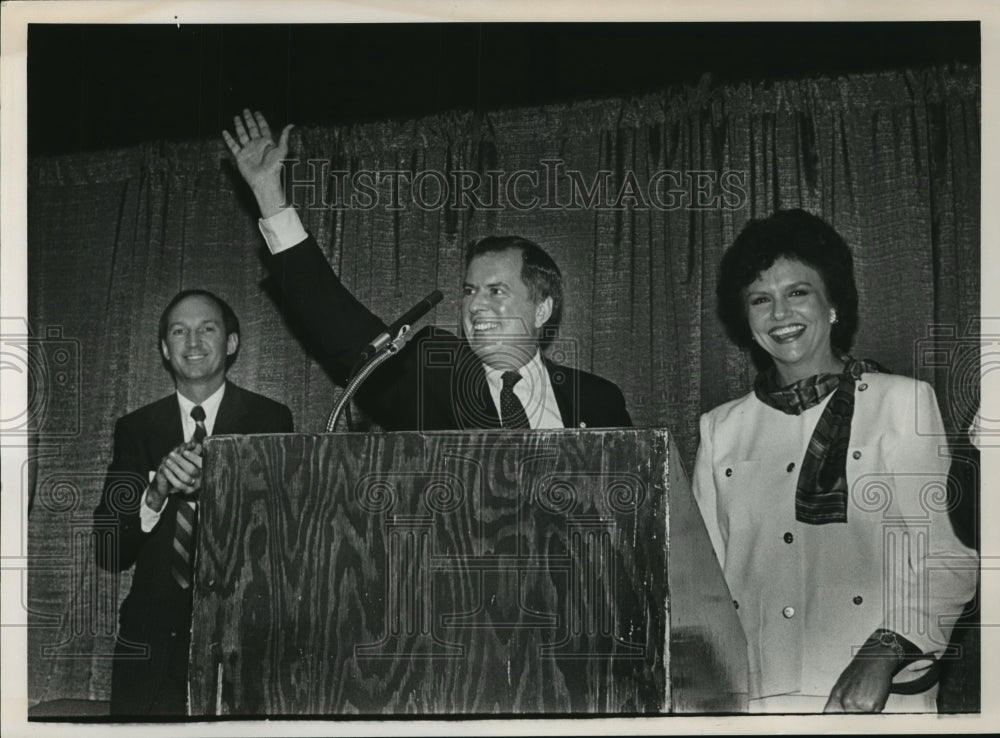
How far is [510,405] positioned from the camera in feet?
13.1

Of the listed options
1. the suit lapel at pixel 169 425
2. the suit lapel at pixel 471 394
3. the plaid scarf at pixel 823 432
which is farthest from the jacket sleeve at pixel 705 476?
the suit lapel at pixel 169 425

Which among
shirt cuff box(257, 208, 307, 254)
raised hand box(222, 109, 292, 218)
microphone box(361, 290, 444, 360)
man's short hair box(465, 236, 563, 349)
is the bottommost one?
microphone box(361, 290, 444, 360)

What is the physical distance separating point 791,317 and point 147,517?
209cm

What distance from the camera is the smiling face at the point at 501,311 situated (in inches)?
158

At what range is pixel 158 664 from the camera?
392cm

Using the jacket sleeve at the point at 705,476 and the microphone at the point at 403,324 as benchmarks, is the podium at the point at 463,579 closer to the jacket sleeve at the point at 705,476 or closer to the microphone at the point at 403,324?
the microphone at the point at 403,324

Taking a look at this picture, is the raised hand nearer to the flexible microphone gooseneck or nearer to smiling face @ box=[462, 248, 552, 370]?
the flexible microphone gooseneck

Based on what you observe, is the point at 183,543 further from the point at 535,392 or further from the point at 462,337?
the point at 535,392

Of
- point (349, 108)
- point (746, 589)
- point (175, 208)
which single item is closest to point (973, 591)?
point (746, 589)

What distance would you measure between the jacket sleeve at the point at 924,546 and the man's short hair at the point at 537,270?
109cm

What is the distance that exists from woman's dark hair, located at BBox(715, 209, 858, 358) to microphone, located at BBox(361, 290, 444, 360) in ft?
2.90

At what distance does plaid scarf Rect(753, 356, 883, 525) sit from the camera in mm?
3865

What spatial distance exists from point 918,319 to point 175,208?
236 cm

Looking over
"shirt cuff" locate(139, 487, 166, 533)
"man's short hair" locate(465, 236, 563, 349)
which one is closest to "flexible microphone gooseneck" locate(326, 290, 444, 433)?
"man's short hair" locate(465, 236, 563, 349)
